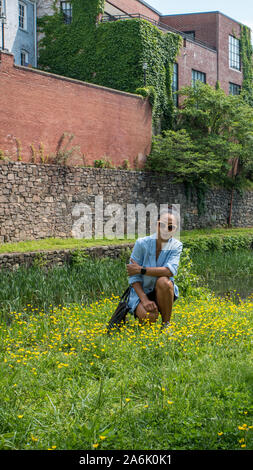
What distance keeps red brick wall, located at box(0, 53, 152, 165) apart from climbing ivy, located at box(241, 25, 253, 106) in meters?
12.1

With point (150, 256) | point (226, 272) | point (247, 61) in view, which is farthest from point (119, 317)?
point (247, 61)

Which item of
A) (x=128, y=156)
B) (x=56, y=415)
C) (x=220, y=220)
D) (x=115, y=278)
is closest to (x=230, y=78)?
(x=220, y=220)

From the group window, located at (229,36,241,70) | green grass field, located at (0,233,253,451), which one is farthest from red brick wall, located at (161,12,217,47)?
green grass field, located at (0,233,253,451)

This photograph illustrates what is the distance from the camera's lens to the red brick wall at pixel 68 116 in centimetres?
1552

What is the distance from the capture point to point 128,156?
790 inches

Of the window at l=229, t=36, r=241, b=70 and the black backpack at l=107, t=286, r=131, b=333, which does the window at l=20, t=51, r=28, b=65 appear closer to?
the window at l=229, t=36, r=241, b=70

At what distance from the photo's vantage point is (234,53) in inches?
1197

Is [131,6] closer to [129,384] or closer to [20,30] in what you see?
[20,30]

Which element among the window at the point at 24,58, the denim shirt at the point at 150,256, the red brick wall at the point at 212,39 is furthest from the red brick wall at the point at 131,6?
the denim shirt at the point at 150,256

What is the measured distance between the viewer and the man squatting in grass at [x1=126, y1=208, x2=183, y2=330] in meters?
5.27

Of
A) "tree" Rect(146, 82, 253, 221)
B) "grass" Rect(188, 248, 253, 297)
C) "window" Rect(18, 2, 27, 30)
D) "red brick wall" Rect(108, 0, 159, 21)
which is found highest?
"red brick wall" Rect(108, 0, 159, 21)

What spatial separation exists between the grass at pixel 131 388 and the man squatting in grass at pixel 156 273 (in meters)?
0.19

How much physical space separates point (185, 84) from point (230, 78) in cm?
536

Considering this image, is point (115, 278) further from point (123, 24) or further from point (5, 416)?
point (123, 24)
